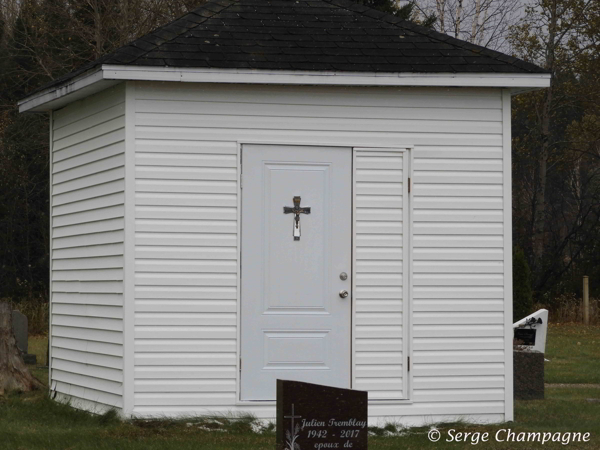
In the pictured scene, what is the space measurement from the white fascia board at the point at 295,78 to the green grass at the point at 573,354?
6.09 metres

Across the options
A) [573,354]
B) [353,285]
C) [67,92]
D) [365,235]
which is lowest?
[573,354]

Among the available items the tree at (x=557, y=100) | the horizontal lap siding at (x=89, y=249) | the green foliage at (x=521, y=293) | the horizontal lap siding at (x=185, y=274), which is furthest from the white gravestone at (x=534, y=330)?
the tree at (x=557, y=100)

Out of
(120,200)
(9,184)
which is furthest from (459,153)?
(9,184)

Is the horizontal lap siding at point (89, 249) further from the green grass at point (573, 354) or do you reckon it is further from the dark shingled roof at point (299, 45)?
the green grass at point (573, 354)

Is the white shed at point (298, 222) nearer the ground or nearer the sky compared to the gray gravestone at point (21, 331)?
nearer the sky

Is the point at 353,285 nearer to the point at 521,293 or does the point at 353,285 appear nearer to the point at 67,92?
the point at 67,92

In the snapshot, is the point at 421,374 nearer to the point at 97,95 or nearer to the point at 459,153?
the point at 459,153

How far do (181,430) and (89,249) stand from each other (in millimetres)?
2300

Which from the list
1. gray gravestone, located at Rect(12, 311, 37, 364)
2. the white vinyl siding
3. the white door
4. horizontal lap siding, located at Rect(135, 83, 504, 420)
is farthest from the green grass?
gray gravestone, located at Rect(12, 311, 37, 364)

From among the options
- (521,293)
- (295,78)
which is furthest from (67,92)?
(521,293)

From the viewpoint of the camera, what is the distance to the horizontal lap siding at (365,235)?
8852 millimetres

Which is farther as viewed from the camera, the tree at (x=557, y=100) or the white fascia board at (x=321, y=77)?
the tree at (x=557, y=100)

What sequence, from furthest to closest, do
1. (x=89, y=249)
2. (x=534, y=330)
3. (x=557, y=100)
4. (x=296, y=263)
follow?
(x=557, y=100), (x=534, y=330), (x=89, y=249), (x=296, y=263)

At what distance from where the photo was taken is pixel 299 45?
30.6 feet
